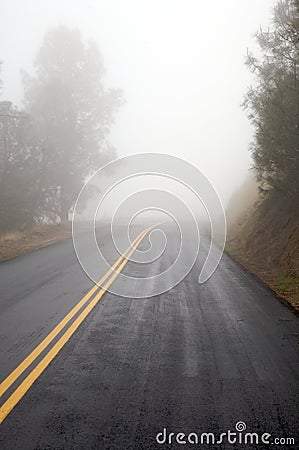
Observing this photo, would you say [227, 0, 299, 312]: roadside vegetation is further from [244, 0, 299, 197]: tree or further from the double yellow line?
the double yellow line

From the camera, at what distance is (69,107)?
26.1 metres

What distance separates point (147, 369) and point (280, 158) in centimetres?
915

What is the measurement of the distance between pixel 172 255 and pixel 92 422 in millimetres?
10614

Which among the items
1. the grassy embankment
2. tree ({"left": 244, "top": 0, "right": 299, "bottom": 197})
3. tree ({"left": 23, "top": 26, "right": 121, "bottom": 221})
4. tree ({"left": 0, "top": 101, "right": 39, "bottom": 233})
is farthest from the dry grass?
tree ({"left": 244, "top": 0, "right": 299, "bottom": 197})

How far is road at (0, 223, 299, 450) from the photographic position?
10.8 ft

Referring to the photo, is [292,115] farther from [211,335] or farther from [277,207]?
[211,335]

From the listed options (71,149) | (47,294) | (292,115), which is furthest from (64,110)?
(47,294)

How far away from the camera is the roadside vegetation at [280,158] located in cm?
1049

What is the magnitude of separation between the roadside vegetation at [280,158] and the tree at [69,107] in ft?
46.0

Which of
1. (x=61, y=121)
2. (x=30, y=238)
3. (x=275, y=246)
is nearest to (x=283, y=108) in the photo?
(x=275, y=246)

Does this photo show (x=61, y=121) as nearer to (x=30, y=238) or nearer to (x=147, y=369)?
(x=30, y=238)

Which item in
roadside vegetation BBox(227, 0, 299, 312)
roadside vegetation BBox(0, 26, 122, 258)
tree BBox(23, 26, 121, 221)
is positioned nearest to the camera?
roadside vegetation BBox(227, 0, 299, 312)

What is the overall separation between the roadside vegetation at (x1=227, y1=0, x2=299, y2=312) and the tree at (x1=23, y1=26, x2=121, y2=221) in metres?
14.0

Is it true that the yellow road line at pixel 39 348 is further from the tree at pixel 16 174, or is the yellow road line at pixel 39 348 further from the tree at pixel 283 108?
the tree at pixel 16 174
